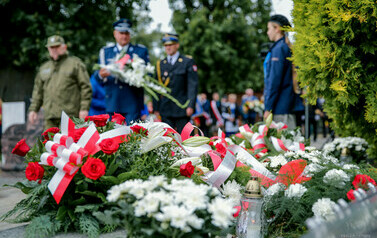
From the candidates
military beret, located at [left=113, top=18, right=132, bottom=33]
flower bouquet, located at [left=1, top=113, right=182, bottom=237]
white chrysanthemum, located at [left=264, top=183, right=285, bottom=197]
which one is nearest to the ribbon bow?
flower bouquet, located at [left=1, top=113, right=182, bottom=237]

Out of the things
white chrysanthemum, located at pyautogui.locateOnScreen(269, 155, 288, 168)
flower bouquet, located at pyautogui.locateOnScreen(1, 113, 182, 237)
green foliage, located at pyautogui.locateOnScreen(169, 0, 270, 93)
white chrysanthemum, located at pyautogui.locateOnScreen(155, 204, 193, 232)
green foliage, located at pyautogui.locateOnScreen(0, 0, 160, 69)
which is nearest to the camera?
white chrysanthemum, located at pyautogui.locateOnScreen(155, 204, 193, 232)

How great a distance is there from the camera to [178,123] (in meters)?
6.60

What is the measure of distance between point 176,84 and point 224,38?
17823mm

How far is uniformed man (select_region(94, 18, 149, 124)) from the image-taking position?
599 cm

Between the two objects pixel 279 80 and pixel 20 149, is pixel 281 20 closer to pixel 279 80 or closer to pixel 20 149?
pixel 279 80

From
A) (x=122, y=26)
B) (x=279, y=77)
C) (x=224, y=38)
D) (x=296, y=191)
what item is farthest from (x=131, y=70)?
(x=224, y=38)

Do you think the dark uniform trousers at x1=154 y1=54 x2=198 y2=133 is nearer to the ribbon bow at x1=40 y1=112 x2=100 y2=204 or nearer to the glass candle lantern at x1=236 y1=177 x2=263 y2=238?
the ribbon bow at x1=40 y1=112 x2=100 y2=204

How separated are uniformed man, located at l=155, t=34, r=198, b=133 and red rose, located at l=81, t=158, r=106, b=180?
4331mm

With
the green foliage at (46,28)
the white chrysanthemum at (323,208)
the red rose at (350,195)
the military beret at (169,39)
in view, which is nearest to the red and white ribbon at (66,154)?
the white chrysanthemum at (323,208)

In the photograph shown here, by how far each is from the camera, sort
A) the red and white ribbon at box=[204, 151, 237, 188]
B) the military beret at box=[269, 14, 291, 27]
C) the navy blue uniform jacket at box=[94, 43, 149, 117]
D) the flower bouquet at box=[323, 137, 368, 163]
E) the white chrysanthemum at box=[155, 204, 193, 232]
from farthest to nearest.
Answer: the navy blue uniform jacket at box=[94, 43, 149, 117] < the military beret at box=[269, 14, 291, 27] < the flower bouquet at box=[323, 137, 368, 163] < the red and white ribbon at box=[204, 151, 237, 188] < the white chrysanthemum at box=[155, 204, 193, 232]

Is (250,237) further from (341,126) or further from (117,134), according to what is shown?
(341,126)

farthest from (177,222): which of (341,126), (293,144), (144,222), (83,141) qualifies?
(341,126)

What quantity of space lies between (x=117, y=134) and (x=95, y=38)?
8.10 metres

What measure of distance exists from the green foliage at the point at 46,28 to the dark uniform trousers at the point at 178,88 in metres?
3.82
